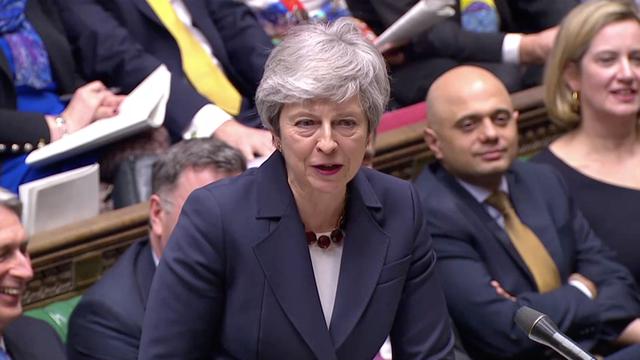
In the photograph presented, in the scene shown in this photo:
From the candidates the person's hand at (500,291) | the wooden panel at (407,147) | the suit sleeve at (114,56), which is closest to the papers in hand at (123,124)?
the suit sleeve at (114,56)

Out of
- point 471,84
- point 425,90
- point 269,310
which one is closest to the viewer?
point 269,310

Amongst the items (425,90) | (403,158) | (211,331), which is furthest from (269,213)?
(425,90)

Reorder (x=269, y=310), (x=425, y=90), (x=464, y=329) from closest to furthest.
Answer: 1. (x=269, y=310)
2. (x=464, y=329)
3. (x=425, y=90)

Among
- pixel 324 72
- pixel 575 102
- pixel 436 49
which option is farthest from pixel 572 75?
pixel 324 72

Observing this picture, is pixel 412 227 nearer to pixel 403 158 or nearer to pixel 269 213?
pixel 269 213

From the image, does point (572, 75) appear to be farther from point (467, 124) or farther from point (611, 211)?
point (467, 124)

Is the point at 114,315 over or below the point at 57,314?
over

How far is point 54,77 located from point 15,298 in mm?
876

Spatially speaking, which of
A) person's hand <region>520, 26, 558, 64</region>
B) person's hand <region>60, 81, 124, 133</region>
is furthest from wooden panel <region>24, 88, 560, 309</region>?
person's hand <region>520, 26, 558, 64</region>

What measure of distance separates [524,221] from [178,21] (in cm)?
103

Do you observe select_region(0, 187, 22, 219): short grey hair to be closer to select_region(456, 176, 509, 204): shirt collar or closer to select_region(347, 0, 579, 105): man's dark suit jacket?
select_region(456, 176, 509, 204): shirt collar

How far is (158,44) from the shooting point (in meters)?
3.17

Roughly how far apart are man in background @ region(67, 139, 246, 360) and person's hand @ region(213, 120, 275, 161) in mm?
303

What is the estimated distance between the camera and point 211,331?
1.77 m
